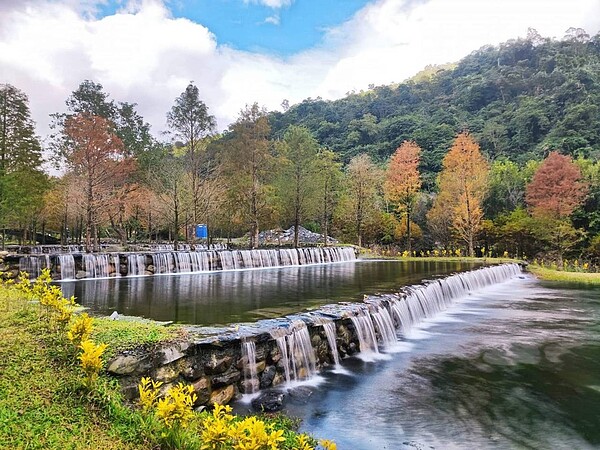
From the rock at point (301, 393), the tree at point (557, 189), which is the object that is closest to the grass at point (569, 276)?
the tree at point (557, 189)

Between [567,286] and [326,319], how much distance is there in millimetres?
15076

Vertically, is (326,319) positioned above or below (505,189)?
below

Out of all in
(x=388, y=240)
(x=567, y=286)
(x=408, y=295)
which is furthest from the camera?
(x=388, y=240)

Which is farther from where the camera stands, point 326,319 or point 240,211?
point 240,211

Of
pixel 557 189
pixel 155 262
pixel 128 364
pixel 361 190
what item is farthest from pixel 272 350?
pixel 361 190

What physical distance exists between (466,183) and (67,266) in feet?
73.7

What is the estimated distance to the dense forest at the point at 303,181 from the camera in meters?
22.5

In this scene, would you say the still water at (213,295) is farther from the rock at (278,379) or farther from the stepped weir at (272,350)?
the rock at (278,379)

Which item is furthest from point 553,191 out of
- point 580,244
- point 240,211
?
point 240,211

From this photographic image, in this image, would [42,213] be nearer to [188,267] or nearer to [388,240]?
[188,267]

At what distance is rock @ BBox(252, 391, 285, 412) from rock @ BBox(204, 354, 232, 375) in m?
0.60

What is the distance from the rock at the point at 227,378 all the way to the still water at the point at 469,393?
2.54ft

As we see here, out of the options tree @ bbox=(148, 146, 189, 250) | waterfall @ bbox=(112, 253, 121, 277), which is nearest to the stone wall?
waterfall @ bbox=(112, 253, 121, 277)

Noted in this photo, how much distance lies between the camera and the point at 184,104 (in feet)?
77.3
